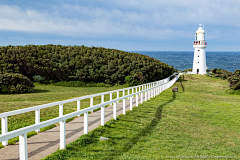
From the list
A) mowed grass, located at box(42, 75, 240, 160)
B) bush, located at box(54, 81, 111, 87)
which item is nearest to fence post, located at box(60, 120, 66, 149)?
mowed grass, located at box(42, 75, 240, 160)

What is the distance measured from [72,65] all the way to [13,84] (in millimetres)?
10630

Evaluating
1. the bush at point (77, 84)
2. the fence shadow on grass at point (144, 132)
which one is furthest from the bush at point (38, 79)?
the fence shadow on grass at point (144, 132)

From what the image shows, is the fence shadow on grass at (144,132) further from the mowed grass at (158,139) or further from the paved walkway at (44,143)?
the paved walkway at (44,143)

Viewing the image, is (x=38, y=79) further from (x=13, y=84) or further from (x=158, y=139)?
(x=158, y=139)

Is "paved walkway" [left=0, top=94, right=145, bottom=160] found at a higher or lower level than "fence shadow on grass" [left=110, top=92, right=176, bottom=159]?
higher

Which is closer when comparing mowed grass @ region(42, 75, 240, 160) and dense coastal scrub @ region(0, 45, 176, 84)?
mowed grass @ region(42, 75, 240, 160)

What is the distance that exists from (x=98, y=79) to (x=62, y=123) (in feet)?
91.1

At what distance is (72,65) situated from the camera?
33500 mm

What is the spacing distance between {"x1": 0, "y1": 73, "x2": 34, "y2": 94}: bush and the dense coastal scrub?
7.34 m

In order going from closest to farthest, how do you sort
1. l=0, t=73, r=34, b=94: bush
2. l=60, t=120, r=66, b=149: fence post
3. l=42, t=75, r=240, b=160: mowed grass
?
l=60, t=120, r=66, b=149: fence post < l=42, t=75, r=240, b=160: mowed grass < l=0, t=73, r=34, b=94: bush

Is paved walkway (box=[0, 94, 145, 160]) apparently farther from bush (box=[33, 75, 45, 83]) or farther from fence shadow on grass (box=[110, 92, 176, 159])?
bush (box=[33, 75, 45, 83])

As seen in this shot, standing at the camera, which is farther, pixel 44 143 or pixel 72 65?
pixel 72 65

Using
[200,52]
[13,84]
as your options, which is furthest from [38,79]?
[200,52]

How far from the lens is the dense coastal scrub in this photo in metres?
32.2
